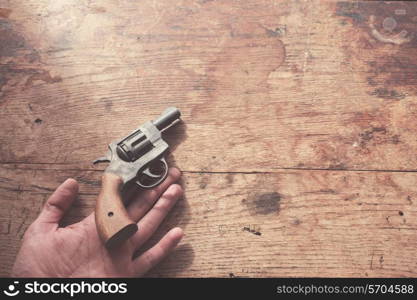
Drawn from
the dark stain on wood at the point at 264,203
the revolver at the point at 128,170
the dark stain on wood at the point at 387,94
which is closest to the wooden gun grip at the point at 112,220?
the revolver at the point at 128,170

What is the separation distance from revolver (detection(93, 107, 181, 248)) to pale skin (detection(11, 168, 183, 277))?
63 mm

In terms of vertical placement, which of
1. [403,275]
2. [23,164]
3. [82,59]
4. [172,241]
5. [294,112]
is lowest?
[403,275]

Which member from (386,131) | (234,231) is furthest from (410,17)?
(234,231)

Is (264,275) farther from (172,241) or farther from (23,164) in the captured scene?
(23,164)

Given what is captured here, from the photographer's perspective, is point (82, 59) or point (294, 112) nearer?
point (294, 112)

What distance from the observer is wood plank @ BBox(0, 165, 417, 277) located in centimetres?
101

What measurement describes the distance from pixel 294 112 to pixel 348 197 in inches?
13.1

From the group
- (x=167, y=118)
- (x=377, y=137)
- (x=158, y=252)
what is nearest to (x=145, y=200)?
(x=158, y=252)

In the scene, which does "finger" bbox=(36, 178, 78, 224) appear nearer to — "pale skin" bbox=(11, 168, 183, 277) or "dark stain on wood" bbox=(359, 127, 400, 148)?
"pale skin" bbox=(11, 168, 183, 277)

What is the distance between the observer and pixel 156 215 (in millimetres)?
1038

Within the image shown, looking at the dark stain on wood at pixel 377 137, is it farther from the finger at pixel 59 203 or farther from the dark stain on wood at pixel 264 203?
the finger at pixel 59 203

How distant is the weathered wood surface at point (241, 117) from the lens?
1.03m

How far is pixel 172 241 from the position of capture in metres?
1.00

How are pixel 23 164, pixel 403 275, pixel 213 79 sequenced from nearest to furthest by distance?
1. pixel 403 275
2. pixel 23 164
3. pixel 213 79
